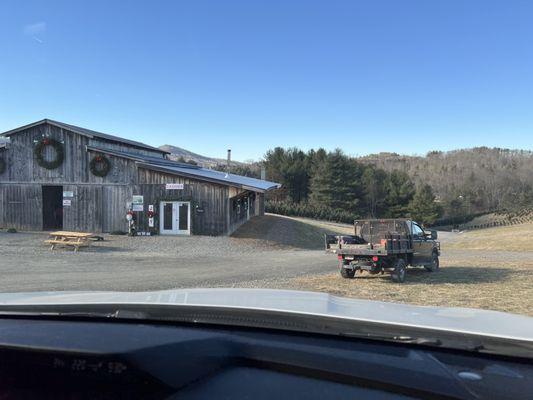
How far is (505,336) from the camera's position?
213 centimetres

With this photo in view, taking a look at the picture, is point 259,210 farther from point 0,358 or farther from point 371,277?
point 0,358

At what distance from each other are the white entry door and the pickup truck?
15.3 meters

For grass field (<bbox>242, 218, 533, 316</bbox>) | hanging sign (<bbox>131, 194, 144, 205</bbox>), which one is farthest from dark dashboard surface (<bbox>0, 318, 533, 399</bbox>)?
hanging sign (<bbox>131, 194, 144, 205</bbox>)

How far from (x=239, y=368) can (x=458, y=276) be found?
15.8 meters

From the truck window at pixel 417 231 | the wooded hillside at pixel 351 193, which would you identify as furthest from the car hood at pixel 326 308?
the wooded hillside at pixel 351 193

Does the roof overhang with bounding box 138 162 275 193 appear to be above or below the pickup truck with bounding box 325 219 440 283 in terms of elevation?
above

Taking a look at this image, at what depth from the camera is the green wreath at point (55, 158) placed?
3338 cm

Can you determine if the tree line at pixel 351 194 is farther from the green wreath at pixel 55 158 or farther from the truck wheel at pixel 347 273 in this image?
the truck wheel at pixel 347 273

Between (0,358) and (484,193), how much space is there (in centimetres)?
13025

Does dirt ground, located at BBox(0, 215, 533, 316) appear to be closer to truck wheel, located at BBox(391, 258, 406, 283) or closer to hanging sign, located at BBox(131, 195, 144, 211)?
truck wheel, located at BBox(391, 258, 406, 283)

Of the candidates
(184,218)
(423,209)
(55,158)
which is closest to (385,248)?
(184,218)

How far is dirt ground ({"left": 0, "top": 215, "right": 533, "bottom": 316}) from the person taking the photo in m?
12.5

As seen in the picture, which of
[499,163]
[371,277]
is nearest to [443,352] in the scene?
[371,277]

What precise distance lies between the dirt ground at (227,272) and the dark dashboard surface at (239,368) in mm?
8740
